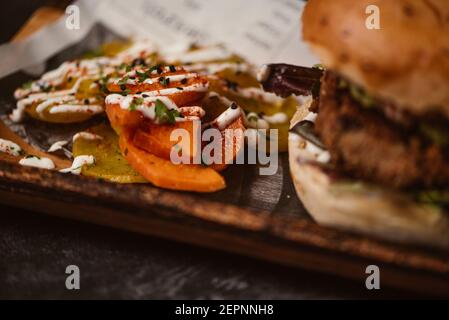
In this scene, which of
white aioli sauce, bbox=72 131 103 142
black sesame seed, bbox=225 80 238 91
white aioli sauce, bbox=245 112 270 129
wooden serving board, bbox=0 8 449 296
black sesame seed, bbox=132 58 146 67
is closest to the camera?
wooden serving board, bbox=0 8 449 296

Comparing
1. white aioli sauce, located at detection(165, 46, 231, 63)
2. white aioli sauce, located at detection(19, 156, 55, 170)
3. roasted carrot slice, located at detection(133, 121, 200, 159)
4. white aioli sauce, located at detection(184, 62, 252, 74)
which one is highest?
white aioli sauce, located at detection(165, 46, 231, 63)

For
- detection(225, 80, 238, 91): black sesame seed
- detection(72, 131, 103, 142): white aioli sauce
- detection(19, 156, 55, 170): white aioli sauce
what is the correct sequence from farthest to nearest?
detection(225, 80, 238, 91): black sesame seed
detection(72, 131, 103, 142): white aioli sauce
detection(19, 156, 55, 170): white aioli sauce

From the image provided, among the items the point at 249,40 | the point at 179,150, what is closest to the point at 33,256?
the point at 179,150

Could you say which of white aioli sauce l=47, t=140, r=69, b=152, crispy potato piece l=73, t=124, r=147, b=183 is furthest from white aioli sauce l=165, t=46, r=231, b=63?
white aioli sauce l=47, t=140, r=69, b=152

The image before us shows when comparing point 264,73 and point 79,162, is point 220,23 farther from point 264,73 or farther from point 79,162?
point 79,162

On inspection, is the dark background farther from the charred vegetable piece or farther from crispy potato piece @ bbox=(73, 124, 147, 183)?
the charred vegetable piece

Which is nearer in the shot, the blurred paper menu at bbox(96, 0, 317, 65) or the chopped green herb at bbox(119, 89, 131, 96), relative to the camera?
the chopped green herb at bbox(119, 89, 131, 96)
